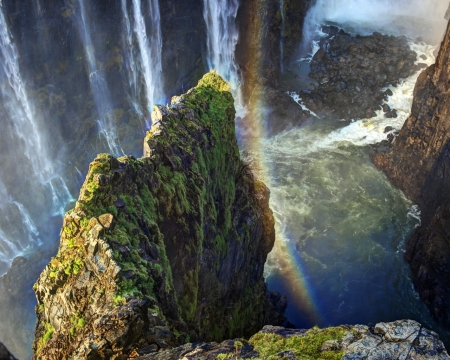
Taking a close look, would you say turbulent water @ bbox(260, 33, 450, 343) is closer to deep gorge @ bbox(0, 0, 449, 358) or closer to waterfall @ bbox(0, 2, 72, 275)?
deep gorge @ bbox(0, 0, 449, 358)

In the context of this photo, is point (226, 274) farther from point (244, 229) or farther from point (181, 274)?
point (181, 274)

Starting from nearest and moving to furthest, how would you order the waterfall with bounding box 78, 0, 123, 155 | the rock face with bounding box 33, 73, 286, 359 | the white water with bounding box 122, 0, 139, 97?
the rock face with bounding box 33, 73, 286, 359, the waterfall with bounding box 78, 0, 123, 155, the white water with bounding box 122, 0, 139, 97

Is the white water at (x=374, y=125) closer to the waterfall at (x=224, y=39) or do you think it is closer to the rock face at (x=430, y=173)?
the rock face at (x=430, y=173)

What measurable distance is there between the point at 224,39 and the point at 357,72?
1490cm

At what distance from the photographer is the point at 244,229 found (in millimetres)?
21953

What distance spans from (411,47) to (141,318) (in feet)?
165

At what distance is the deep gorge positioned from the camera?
2145 centimetres

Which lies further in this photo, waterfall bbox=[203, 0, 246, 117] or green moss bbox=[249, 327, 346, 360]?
waterfall bbox=[203, 0, 246, 117]

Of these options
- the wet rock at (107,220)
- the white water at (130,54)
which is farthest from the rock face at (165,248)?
the white water at (130,54)

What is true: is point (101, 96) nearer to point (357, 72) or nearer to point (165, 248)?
point (357, 72)

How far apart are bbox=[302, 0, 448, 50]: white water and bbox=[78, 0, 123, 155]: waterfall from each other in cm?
2569

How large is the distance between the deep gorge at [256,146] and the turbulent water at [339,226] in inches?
5.5

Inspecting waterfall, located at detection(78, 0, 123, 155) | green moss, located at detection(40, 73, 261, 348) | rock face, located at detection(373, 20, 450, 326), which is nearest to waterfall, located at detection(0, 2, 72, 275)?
waterfall, located at detection(78, 0, 123, 155)

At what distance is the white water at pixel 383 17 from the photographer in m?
54.3
